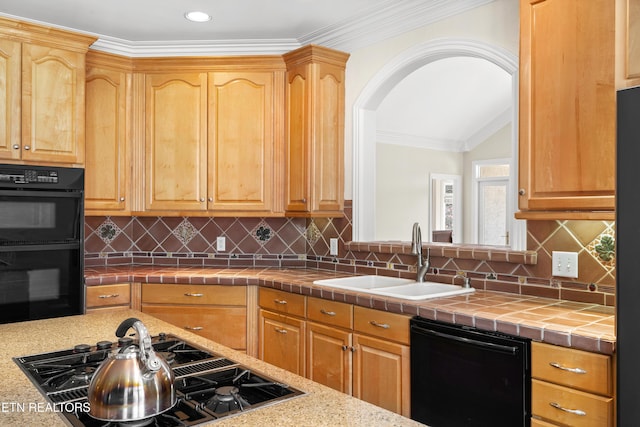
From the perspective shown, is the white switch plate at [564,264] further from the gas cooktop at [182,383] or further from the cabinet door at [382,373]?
the gas cooktop at [182,383]

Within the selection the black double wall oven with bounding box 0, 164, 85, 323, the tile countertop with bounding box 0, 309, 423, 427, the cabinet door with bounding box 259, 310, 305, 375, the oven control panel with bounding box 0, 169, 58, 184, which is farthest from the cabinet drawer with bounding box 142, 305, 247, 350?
the tile countertop with bounding box 0, 309, 423, 427

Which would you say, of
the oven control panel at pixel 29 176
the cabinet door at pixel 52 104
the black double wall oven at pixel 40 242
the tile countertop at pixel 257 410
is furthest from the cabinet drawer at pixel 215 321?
the tile countertop at pixel 257 410

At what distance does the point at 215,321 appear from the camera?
3.38 metres

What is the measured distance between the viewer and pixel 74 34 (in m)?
3.29

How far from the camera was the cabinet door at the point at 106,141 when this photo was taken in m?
3.61

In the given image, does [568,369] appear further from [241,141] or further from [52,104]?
[52,104]

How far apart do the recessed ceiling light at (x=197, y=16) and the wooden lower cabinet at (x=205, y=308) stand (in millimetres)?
1682

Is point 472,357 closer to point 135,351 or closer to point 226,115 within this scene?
point 135,351

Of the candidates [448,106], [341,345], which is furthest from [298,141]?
[448,106]

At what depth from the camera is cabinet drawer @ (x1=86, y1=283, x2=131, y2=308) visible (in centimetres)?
333

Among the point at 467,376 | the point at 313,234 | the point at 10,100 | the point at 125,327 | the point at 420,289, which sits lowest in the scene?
the point at 467,376

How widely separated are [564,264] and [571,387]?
0.76 meters

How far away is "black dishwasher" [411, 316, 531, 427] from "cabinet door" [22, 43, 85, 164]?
7.80ft

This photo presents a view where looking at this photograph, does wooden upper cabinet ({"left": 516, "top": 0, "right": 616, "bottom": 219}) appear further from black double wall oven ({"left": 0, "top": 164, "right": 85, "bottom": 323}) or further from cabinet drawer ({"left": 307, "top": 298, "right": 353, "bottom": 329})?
black double wall oven ({"left": 0, "top": 164, "right": 85, "bottom": 323})
